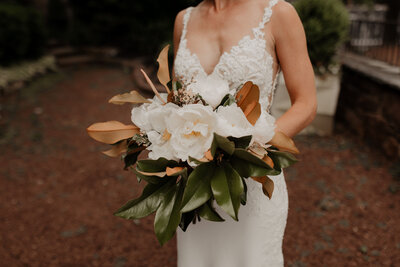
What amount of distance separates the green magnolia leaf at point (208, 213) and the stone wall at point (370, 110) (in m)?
4.12

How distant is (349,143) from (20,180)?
4825 mm

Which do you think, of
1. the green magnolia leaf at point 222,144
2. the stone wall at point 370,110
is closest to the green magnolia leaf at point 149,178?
the green magnolia leaf at point 222,144

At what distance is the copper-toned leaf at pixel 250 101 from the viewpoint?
4.44 ft

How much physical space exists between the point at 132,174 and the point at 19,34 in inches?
247

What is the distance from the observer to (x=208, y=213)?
132cm

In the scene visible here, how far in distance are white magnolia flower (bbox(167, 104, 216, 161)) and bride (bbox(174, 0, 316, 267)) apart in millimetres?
556

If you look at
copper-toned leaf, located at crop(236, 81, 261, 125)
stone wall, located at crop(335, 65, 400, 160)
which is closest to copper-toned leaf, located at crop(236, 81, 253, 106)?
copper-toned leaf, located at crop(236, 81, 261, 125)

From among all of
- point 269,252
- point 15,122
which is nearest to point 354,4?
point 15,122

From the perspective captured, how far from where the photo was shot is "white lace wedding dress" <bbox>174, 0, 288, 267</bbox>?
190 centimetres

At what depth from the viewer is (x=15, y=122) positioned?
7.15 metres

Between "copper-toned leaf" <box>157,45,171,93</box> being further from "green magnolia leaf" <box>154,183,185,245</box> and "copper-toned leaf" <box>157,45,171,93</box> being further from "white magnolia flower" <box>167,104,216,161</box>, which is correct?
"green magnolia leaf" <box>154,183,185,245</box>

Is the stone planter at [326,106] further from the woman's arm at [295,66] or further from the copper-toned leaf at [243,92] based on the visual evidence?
the copper-toned leaf at [243,92]

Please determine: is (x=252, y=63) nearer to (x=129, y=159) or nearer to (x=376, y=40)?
(x=129, y=159)

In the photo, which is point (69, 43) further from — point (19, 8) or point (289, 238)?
point (289, 238)
